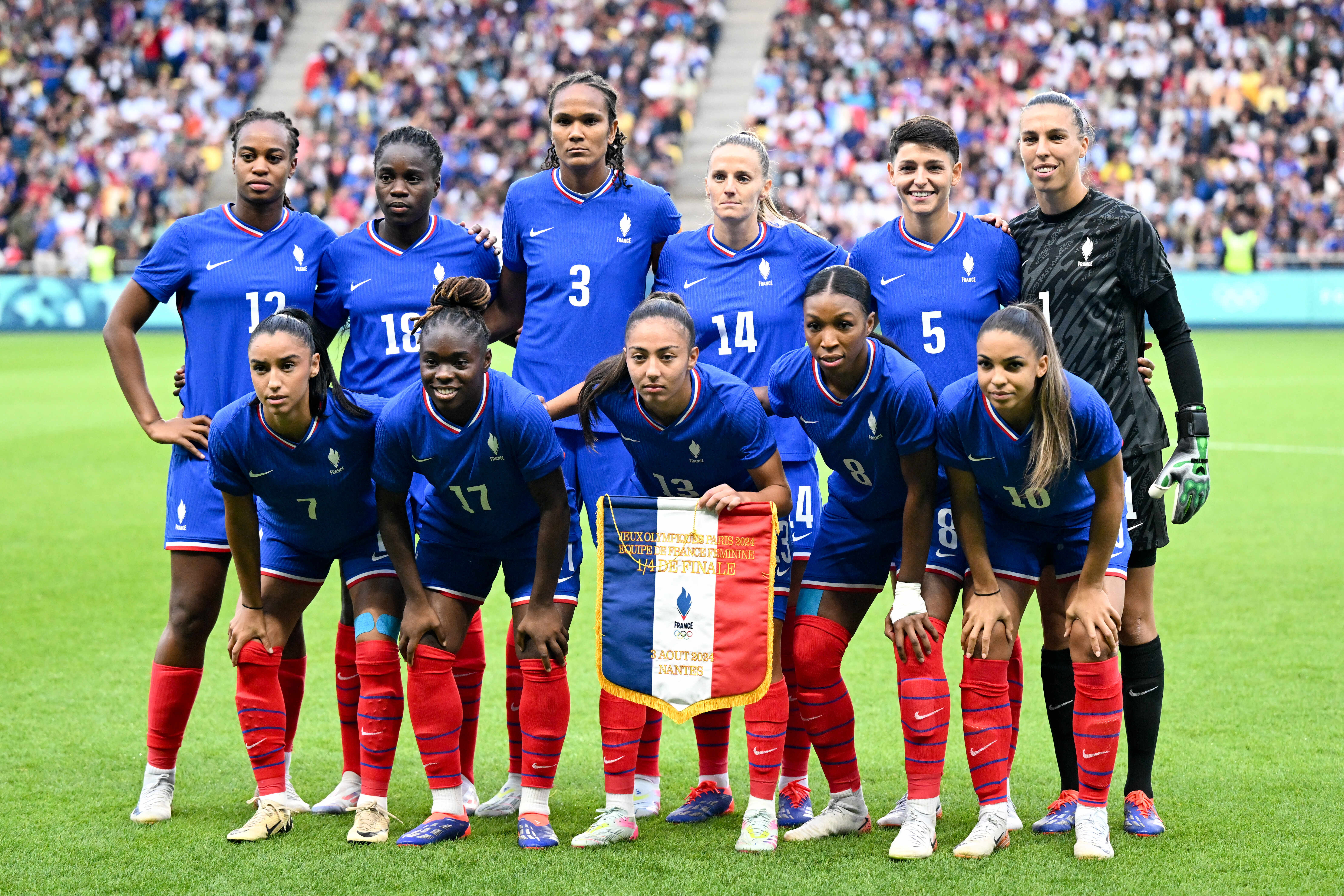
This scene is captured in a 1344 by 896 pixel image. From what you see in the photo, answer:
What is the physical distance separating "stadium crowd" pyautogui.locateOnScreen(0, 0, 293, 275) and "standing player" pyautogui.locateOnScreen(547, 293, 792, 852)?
920 inches

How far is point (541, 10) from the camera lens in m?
32.0

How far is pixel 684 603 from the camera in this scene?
4445 millimetres

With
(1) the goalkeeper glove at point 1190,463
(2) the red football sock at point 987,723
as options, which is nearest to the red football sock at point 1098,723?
(2) the red football sock at point 987,723

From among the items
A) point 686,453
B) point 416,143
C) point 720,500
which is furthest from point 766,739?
point 416,143

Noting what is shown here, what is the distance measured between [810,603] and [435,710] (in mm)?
1236

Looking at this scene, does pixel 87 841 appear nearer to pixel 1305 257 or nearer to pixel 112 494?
pixel 112 494

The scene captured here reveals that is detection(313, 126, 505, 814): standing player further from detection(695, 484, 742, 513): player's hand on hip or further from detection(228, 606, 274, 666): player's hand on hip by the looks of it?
detection(695, 484, 742, 513): player's hand on hip

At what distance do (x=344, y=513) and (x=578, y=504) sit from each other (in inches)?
33.4

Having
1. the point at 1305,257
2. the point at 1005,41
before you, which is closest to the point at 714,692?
the point at 1305,257

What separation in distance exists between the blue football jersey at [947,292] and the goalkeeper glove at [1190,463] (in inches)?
26.9

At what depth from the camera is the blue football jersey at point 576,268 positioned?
4965 mm

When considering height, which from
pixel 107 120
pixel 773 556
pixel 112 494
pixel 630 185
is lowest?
pixel 112 494

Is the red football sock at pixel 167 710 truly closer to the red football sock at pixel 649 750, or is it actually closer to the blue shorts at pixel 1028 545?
the red football sock at pixel 649 750

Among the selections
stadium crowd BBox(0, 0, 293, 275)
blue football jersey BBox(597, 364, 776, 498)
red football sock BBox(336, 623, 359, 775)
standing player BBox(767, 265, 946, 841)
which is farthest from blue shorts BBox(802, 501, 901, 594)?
stadium crowd BBox(0, 0, 293, 275)
